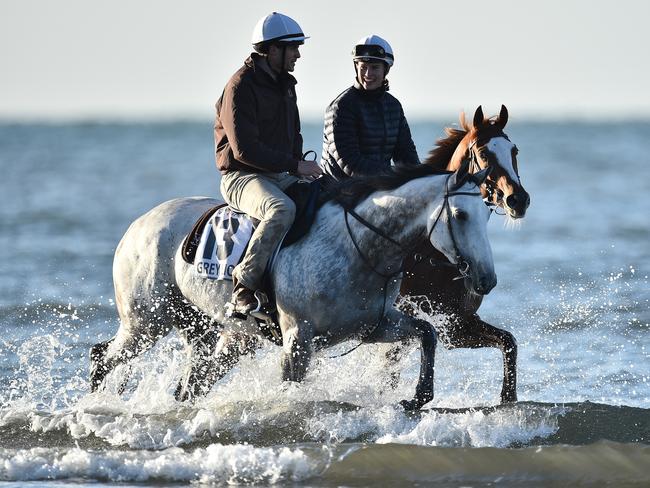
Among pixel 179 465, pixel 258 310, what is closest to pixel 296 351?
pixel 258 310

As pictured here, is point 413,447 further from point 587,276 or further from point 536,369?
point 587,276

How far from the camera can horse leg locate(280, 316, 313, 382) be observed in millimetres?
10531

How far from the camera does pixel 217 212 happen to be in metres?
11.2

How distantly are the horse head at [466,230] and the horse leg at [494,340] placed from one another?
149 cm

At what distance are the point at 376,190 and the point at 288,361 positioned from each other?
132 centimetres

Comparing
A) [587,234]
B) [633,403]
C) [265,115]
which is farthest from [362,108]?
[587,234]

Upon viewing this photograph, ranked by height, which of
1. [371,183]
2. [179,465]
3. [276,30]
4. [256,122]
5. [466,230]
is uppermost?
[276,30]

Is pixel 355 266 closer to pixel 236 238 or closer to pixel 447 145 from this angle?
pixel 236 238

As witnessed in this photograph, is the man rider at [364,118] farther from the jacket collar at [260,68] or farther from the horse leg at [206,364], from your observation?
the horse leg at [206,364]

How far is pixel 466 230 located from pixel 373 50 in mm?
2564

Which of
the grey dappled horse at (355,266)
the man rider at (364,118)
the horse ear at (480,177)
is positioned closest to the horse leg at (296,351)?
the grey dappled horse at (355,266)

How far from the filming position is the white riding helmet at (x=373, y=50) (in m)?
12.0

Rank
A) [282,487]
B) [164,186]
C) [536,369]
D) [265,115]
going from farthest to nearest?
[164,186]
[536,369]
[265,115]
[282,487]

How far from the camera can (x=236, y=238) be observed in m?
11.0
